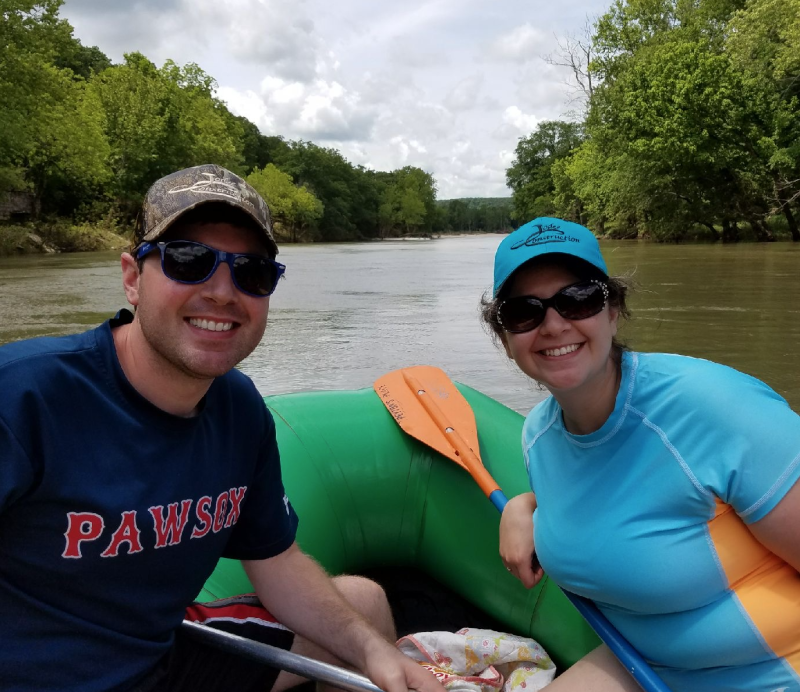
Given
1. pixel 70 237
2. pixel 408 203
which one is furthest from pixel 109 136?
pixel 408 203

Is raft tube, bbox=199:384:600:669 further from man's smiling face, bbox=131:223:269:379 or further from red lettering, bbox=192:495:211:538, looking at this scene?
man's smiling face, bbox=131:223:269:379

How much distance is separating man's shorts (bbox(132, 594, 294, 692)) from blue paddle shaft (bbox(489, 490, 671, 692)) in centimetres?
60

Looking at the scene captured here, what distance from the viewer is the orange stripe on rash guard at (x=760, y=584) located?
1.12m

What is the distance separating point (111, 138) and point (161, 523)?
31.0 metres

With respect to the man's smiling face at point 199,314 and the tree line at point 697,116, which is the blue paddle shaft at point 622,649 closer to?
the man's smiling face at point 199,314

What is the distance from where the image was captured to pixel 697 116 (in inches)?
752

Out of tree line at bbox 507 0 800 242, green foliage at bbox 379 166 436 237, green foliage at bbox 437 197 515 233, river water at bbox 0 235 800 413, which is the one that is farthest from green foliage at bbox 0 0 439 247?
green foliage at bbox 437 197 515 233

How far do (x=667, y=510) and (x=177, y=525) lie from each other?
2.64 ft

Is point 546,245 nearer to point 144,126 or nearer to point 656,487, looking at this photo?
point 656,487

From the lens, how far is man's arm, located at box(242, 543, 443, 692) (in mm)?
1292

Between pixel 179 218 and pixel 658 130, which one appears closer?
pixel 179 218

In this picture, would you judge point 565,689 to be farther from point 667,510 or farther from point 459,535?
point 459,535

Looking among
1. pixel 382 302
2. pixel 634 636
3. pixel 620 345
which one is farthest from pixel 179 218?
pixel 382 302

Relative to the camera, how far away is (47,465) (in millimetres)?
976
